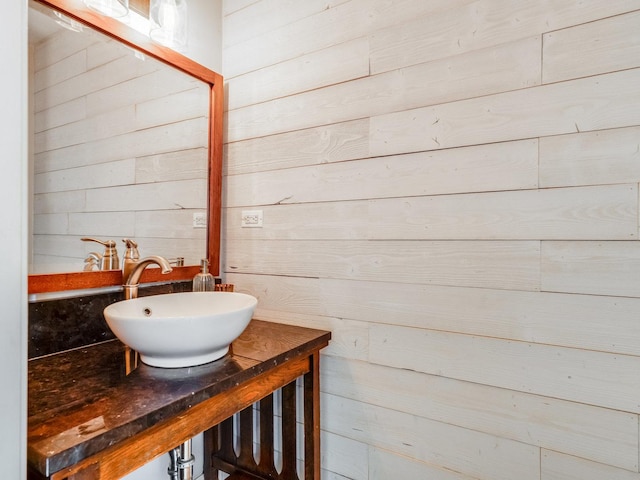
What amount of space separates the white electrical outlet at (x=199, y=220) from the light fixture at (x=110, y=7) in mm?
763

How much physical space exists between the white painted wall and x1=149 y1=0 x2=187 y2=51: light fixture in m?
1.04

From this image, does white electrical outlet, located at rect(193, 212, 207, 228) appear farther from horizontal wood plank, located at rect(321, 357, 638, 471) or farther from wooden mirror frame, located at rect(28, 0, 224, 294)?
horizontal wood plank, located at rect(321, 357, 638, 471)

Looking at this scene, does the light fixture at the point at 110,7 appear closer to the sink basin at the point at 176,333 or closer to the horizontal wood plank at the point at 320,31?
the horizontal wood plank at the point at 320,31

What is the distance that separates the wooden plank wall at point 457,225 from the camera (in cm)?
103

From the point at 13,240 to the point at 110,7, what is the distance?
1146 millimetres

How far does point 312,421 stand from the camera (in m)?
1.39

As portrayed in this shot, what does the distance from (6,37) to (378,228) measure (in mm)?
1077

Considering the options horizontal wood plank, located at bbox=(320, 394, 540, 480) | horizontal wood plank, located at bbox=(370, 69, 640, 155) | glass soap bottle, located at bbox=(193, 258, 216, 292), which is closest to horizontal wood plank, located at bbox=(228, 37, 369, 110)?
horizontal wood plank, located at bbox=(370, 69, 640, 155)

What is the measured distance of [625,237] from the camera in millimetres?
1002

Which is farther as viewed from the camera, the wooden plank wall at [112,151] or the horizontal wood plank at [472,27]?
the wooden plank wall at [112,151]

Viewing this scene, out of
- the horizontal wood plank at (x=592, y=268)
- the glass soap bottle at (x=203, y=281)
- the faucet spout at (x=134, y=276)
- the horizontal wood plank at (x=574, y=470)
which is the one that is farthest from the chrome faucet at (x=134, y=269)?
the horizontal wood plank at (x=574, y=470)

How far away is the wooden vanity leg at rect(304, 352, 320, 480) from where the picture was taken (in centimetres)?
138

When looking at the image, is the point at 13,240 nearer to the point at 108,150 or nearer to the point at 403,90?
the point at 108,150

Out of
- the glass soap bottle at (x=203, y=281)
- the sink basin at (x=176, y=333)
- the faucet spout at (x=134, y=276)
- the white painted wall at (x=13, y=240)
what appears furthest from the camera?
the glass soap bottle at (x=203, y=281)
